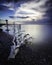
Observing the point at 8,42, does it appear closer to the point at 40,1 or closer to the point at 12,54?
the point at 12,54

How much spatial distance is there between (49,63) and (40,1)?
2.36 feet

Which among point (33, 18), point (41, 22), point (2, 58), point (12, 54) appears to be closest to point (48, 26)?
point (41, 22)

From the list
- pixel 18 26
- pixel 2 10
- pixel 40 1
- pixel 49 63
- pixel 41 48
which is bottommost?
pixel 49 63

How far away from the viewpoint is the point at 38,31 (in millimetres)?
1216

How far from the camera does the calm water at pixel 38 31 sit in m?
1.21

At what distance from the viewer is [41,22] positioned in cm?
125

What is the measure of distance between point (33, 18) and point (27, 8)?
0.45ft

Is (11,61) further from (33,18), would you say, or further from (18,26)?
(33,18)

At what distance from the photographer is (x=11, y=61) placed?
47.8 inches

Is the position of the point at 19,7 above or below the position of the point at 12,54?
above

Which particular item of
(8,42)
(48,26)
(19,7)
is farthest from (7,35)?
(48,26)

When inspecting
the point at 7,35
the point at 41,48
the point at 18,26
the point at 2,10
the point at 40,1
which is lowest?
the point at 41,48

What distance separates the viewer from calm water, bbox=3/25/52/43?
1210 millimetres

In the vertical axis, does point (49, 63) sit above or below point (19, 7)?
below
